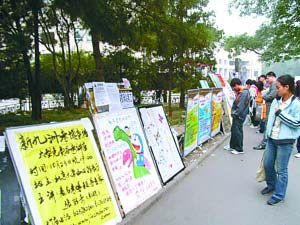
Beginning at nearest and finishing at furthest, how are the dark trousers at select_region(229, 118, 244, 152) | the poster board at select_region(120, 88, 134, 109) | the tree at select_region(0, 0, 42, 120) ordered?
1. the poster board at select_region(120, 88, 134, 109)
2. the dark trousers at select_region(229, 118, 244, 152)
3. the tree at select_region(0, 0, 42, 120)

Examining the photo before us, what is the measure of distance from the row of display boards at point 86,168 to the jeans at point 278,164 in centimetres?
155

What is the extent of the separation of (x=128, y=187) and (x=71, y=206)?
3.73 feet

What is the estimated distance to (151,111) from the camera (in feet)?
19.3

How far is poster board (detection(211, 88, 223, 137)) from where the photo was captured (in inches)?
390

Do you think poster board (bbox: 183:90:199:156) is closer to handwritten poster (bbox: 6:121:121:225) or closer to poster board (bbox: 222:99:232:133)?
poster board (bbox: 222:99:232:133)

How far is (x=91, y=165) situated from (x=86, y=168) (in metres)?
0.09

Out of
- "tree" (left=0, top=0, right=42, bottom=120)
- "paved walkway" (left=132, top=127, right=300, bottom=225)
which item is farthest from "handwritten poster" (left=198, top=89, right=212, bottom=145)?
"tree" (left=0, top=0, right=42, bottom=120)

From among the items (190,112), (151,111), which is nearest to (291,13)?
(190,112)

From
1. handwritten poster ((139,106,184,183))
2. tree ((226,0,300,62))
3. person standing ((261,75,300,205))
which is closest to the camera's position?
person standing ((261,75,300,205))

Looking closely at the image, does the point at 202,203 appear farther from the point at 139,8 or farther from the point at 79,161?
the point at 139,8

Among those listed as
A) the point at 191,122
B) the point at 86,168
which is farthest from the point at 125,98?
the point at 191,122

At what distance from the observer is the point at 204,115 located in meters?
8.83

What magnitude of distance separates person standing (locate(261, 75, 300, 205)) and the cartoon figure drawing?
1731 mm

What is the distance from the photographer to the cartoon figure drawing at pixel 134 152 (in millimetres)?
4611
